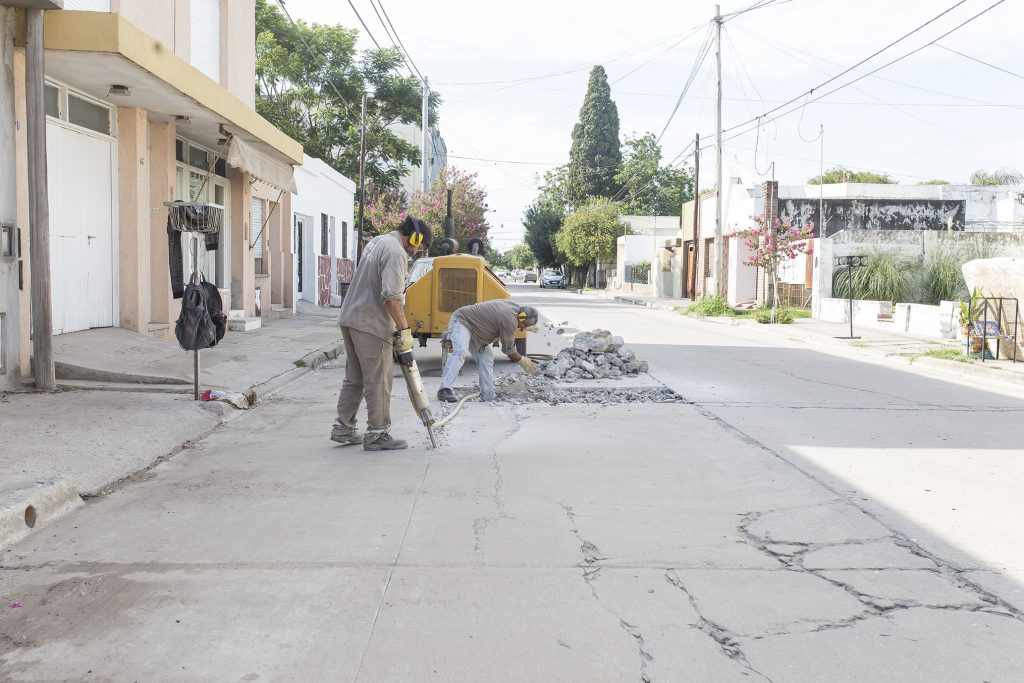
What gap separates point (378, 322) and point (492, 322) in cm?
326

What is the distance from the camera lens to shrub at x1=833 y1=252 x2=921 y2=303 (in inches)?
960

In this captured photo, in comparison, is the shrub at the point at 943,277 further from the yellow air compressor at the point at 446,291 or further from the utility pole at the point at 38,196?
the utility pole at the point at 38,196

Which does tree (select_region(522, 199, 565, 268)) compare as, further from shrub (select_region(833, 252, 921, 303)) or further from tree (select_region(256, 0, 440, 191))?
shrub (select_region(833, 252, 921, 303))

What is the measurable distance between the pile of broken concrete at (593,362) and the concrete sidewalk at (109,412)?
3.76 m

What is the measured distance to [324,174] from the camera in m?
29.7

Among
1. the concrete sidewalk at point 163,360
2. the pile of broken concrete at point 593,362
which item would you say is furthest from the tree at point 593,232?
the pile of broken concrete at point 593,362

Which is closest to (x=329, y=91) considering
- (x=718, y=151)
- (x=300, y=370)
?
(x=718, y=151)

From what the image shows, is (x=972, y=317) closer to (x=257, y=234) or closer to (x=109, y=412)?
(x=109, y=412)

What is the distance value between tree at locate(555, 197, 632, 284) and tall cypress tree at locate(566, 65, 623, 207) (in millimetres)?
12045

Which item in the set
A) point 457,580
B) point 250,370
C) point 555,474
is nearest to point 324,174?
point 250,370

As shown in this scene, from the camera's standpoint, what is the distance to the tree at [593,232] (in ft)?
221

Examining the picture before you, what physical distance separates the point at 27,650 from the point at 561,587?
2323 mm

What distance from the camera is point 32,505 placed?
545 centimetres

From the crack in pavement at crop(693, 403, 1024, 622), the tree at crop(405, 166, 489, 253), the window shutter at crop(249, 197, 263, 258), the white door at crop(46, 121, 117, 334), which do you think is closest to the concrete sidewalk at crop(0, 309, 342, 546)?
the white door at crop(46, 121, 117, 334)
